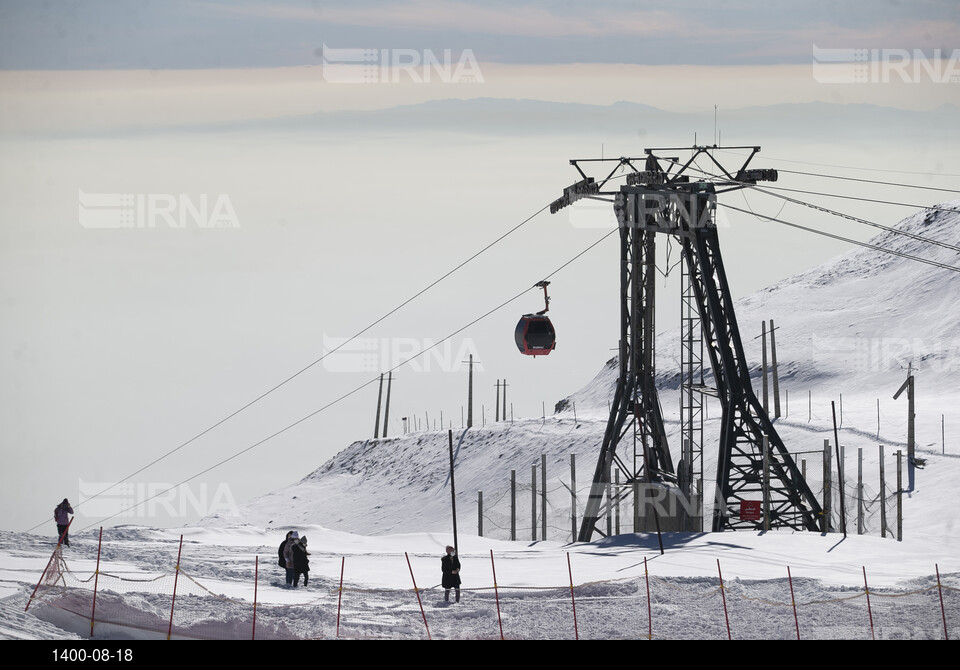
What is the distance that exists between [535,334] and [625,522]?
20647 mm

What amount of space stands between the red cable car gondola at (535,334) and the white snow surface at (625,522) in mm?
6222

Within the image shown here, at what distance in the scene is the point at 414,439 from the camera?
275ft

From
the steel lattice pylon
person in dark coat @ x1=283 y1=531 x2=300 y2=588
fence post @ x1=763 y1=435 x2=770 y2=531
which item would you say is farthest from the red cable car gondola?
person in dark coat @ x1=283 y1=531 x2=300 y2=588

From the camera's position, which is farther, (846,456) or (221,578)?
(846,456)

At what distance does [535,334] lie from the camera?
4291 cm

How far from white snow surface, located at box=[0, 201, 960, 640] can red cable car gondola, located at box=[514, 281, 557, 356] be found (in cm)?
622

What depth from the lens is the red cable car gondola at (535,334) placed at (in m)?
42.9

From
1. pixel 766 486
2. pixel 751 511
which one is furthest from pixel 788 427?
pixel 766 486

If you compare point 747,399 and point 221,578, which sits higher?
point 747,399
